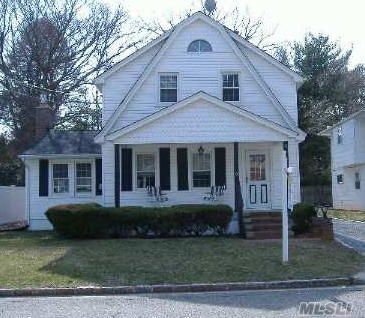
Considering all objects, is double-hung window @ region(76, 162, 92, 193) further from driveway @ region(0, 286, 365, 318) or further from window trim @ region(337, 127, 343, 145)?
window trim @ region(337, 127, 343, 145)

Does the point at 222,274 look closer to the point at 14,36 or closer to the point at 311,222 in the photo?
the point at 311,222

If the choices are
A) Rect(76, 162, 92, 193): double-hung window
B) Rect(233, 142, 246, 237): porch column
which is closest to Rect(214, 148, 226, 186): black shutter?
Rect(233, 142, 246, 237): porch column

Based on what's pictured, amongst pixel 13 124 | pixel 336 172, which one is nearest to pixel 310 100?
pixel 336 172

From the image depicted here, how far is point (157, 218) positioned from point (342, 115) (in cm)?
3491

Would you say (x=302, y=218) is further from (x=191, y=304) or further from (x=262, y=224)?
Answer: (x=191, y=304)

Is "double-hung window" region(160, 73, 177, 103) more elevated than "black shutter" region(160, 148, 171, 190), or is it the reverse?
"double-hung window" region(160, 73, 177, 103)

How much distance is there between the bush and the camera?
20344mm

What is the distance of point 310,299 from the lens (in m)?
11.1

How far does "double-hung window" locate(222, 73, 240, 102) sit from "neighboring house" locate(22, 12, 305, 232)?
39 mm

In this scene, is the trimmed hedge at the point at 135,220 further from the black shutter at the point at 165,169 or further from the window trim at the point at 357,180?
the window trim at the point at 357,180

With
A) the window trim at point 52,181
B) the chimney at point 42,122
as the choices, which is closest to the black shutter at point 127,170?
the window trim at point 52,181

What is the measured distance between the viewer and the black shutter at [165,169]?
933 inches

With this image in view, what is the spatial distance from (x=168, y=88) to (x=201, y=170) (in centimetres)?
346

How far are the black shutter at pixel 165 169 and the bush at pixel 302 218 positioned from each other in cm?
527
